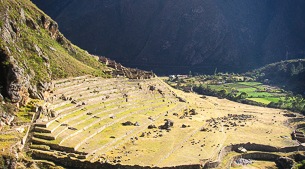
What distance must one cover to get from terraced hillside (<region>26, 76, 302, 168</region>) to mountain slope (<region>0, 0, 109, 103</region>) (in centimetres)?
343

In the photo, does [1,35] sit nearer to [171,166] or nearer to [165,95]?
[171,166]

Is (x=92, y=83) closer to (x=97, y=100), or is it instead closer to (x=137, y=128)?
(x=97, y=100)

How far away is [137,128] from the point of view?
67562 millimetres

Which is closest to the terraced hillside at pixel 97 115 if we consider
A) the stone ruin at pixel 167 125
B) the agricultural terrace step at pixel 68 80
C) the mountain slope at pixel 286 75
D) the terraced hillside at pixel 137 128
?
the terraced hillside at pixel 137 128

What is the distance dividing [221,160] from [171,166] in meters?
13.4

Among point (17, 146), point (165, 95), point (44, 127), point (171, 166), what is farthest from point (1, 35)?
point (165, 95)

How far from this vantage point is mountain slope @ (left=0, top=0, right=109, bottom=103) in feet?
181

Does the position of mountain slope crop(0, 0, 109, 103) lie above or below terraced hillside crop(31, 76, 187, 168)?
above

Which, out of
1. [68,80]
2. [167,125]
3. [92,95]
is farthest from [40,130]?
[167,125]

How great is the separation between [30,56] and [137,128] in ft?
75.9

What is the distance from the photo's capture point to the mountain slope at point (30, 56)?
55094 millimetres

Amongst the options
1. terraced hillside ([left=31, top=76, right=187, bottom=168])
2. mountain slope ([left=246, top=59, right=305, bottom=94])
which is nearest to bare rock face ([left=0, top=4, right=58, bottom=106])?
terraced hillside ([left=31, top=76, right=187, bottom=168])

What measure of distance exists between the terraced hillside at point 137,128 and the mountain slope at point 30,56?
3.43 meters

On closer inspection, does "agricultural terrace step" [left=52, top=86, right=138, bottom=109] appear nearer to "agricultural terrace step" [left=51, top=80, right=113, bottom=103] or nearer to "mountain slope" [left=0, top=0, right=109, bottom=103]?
"agricultural terrace step" [left=51, top=80, right=113, bottom=103]
